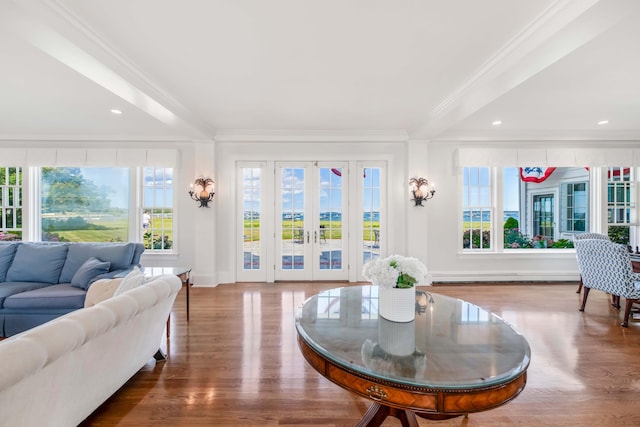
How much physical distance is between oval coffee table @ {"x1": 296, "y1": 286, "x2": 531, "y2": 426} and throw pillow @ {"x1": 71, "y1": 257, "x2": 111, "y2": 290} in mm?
2578

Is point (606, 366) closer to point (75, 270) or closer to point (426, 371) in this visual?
point (426, 371)

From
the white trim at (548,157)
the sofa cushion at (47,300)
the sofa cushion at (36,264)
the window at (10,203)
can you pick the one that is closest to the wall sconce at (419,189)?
the white trim at (548,157)

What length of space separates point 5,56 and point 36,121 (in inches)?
91.6

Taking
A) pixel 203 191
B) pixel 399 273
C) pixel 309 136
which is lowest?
pixel 399 273

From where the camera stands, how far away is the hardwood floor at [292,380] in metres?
1.79

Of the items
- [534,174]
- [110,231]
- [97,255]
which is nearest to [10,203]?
[110,231]

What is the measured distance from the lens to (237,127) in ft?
14.9

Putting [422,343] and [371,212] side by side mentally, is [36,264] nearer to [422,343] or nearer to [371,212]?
[422,343]

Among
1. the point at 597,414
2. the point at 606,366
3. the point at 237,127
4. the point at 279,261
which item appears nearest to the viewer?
the point at 597,414

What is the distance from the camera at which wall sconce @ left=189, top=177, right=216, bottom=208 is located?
15.2ft

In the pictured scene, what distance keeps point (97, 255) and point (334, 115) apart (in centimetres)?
348

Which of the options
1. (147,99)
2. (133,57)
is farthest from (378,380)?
(147,99)

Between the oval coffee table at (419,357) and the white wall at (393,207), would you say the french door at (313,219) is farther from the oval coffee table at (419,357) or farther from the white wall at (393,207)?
the oval coffee table at (419,357)

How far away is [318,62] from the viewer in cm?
252
